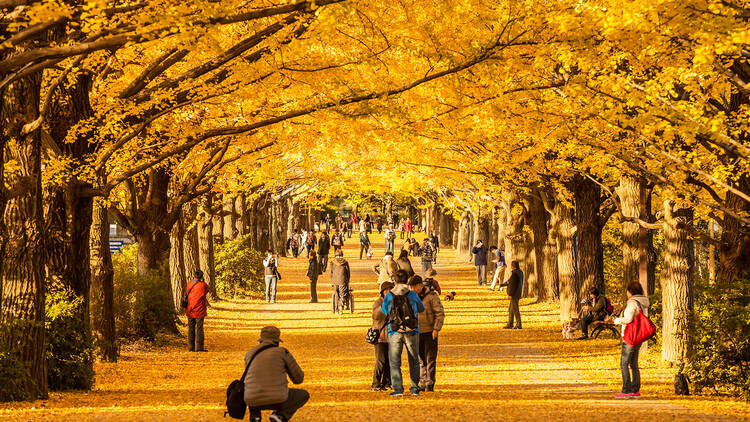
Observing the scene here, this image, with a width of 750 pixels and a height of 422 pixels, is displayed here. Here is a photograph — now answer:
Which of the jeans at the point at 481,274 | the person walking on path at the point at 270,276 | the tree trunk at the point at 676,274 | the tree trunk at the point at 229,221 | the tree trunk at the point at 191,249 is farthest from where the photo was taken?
the jeans at the point at 481,274

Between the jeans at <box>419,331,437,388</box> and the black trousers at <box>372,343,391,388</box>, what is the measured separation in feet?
1.68

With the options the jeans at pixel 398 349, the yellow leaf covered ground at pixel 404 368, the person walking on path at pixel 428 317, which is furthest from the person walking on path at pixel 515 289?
the jeans at pixel 398 349

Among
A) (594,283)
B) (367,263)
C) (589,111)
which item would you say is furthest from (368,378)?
(367,263)

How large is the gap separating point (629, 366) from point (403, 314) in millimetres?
3471

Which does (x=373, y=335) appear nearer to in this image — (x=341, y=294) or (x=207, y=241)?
(x=341, y=294)

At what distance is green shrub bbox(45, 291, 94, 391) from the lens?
1278 cm

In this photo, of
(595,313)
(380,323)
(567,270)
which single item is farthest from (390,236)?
(380,323)

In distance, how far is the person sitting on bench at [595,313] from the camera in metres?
20.9

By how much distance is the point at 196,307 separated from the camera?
739 inches

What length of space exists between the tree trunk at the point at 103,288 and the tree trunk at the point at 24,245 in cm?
392

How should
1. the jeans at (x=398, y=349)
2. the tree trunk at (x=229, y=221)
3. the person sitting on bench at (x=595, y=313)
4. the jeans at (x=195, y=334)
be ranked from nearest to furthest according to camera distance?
the jeans at (x=398, y=349) < the jeans at (x=195, y=334) < the person sitting on bench at (x=595, y=313) < the tree trunk at (x=229, y=221)

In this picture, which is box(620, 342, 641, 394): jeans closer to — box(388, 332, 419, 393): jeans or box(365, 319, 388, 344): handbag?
box(388, 332, 419, 393): jeans

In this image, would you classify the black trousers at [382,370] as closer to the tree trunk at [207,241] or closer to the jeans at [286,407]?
the jeans at [286,407]

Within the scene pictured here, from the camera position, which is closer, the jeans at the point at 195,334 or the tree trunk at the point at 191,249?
the jeans at the point at 195,334
